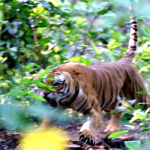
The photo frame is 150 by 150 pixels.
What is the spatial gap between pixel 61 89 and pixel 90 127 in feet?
1.45

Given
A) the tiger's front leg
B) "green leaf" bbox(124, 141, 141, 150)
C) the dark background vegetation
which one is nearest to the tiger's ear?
the tiger's front leg

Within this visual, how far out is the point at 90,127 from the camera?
234cm

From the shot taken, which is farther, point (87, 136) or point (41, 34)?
point (41, 34)

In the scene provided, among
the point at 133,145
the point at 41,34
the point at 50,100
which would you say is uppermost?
the point at 41,34

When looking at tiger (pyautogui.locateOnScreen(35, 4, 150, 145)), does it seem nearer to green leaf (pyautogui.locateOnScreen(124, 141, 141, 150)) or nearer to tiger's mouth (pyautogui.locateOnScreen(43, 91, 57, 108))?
tiger's mouth (pyautogui.locateOnScreen(43, 91, 57, 108))

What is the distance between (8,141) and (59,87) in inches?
28.8

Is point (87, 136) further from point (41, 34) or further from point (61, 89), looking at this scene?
point (41, 34)

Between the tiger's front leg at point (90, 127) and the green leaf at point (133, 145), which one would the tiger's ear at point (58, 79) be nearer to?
the tiger's front leg at point (90, 127)

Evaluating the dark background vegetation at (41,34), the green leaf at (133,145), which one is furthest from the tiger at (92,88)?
the green leaf at (133,145)

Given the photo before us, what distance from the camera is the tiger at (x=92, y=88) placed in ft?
7.60

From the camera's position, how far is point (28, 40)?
3.39m

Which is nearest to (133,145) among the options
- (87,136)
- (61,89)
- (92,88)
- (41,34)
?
(87,136)

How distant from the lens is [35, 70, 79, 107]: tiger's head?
90.2 inches

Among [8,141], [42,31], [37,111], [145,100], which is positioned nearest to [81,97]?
[8,141]
